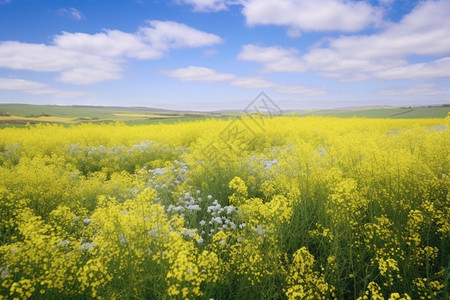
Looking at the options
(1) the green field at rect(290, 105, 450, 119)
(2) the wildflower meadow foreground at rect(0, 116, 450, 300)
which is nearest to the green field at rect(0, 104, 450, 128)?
(1) the green field at rect(290, 105, 450, 119)

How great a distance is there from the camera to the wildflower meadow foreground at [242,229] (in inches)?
98.8

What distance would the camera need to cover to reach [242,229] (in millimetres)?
3721

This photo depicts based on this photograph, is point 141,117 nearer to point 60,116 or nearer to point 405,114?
point 60,116

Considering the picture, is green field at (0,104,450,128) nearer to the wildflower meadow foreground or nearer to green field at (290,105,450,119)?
green field at (290,105,450,119)

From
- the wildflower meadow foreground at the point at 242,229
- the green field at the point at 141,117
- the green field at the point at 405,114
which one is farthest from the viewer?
the green field at the point at 405,114

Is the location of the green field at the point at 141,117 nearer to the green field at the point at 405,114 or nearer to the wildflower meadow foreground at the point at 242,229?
the green field at the point at 405,114

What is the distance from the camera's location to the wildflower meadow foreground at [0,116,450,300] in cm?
251

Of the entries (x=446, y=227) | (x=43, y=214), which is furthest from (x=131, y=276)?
(x=446, y=227)

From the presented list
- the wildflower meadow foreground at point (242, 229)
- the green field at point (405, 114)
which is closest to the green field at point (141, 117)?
the green field at point (405, 114)

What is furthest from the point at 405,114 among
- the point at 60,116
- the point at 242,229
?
the point at 60,116

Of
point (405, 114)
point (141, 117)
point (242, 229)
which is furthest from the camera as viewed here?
point (141, 117)

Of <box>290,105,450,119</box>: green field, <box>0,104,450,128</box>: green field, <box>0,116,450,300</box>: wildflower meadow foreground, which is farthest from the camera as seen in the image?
<box>290,105,450,119</box>: green field

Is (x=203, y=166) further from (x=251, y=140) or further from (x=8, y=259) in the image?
(x=251, y=140)

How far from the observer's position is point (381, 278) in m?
3.03
